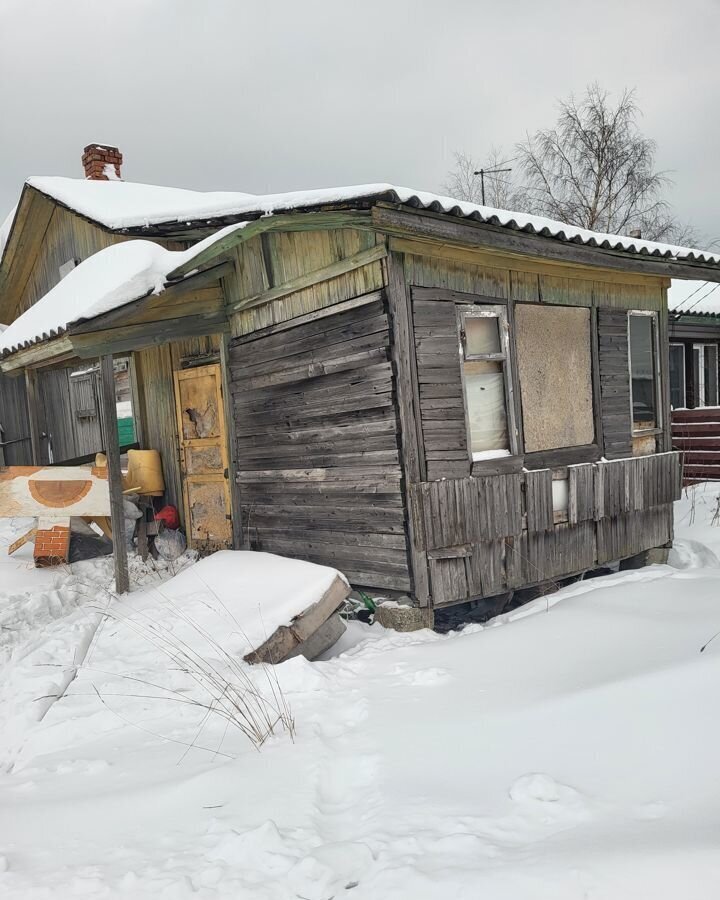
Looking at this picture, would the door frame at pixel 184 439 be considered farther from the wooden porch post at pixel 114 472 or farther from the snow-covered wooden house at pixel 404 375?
the wooden porch post at pixel 114 472

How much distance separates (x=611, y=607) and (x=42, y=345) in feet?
23.5

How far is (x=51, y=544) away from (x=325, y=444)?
12.7 feet

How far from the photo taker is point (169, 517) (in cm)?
865

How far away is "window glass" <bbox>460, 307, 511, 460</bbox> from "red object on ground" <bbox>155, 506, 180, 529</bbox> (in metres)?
4.57

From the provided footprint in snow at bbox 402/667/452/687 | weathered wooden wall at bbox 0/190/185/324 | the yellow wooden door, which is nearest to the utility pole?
weathered wooden wall at bbox 0/190/185/324

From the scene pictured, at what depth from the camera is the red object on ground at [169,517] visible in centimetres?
864

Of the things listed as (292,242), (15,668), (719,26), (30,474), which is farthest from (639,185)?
(15,668)

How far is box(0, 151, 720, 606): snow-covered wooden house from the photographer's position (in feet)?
18.1

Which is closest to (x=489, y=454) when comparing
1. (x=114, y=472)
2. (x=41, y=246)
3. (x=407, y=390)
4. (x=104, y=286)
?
(x=407, y=390)

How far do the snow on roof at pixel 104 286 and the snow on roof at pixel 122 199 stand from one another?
431 mm

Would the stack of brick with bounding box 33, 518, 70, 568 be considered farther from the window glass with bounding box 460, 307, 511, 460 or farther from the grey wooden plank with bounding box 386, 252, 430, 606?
the window glass with bounding box 460, 307, 511, 460

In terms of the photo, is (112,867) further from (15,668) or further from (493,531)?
(493,531)

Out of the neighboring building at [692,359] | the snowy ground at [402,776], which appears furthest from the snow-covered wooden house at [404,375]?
the neighboring building at [692,359]

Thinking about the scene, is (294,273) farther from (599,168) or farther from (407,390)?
(599,168)
